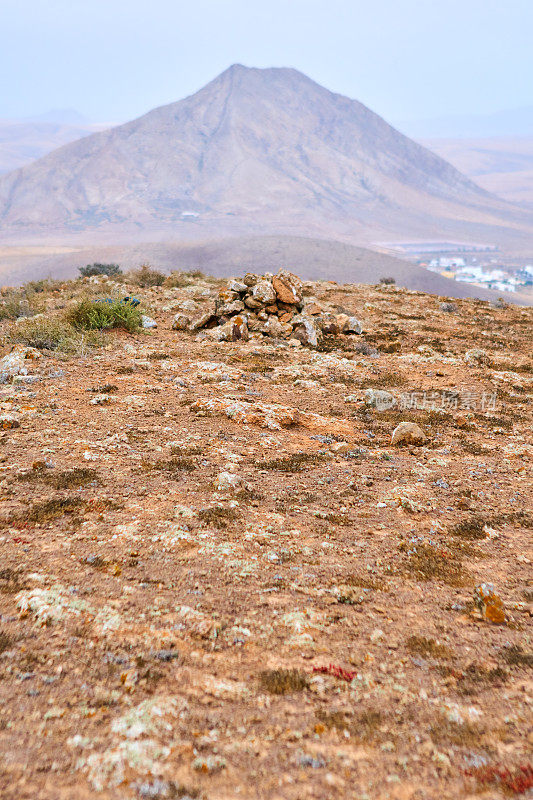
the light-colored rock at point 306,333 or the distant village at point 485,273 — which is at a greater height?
the light-colored rock at point 306,333

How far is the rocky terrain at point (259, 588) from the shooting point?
2.11 m

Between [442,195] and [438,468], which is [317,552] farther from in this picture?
[442,195]

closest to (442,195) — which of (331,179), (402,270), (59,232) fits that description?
(331,179)

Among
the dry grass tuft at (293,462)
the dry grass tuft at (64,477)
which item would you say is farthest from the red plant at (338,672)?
the dry grass tuft at (64,477)

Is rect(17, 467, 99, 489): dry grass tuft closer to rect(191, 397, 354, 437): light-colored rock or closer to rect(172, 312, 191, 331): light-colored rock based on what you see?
rect(191, 397, 354, 437): light-colored rock

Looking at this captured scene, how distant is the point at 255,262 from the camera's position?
7350 cm

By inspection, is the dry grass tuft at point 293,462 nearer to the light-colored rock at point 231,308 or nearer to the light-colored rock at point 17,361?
the light-colored rock at point 17,361

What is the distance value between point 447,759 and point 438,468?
4.09 m

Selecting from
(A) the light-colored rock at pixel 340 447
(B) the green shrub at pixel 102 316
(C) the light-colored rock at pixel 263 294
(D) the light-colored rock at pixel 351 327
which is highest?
(C) the light-colored rock at pixel 263 294

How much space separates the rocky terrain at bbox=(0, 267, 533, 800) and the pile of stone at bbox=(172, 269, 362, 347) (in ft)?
12.0

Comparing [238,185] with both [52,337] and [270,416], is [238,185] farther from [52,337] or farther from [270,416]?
[270,416]

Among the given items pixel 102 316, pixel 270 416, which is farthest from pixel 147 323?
pixel 270 416

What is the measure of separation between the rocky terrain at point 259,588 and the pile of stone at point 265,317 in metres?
3.67

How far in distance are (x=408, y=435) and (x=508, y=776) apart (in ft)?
16.0
